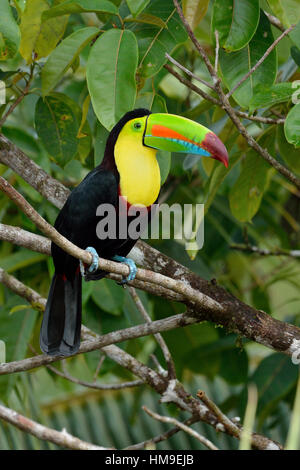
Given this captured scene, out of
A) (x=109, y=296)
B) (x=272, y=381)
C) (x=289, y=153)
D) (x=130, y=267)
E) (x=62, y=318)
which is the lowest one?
(x=272, y=381)

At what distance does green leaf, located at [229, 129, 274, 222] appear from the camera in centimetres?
278

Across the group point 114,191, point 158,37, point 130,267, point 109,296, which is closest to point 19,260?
point 109,296

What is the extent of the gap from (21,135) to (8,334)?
2.88 feet

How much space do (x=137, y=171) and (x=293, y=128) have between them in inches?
24.0

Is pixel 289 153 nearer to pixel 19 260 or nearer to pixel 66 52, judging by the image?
pixel 66 52

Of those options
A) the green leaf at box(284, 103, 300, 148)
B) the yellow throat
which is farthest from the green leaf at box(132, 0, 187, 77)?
the green leaf at box(284, 103, 300, 148)

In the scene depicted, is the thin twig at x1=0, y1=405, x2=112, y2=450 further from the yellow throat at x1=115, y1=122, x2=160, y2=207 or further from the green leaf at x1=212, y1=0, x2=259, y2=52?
the green leaf at x1=212, y1=0, x2=259, y2=52

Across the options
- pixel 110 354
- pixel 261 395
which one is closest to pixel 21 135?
pixel 110 354

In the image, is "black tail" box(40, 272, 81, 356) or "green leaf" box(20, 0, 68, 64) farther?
"black tail" box(40, 272, 81, 356)

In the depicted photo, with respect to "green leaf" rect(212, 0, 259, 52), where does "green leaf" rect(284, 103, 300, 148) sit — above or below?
below

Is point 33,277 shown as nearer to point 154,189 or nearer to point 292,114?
point 154,189

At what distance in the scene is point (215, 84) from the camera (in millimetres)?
2164

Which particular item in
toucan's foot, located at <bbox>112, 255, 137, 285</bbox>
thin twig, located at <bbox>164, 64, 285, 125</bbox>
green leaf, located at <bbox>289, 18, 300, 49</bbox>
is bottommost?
toucan's foot, located at <bbox>112, 255, 137, 285</bbox>

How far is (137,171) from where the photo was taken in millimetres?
2457
